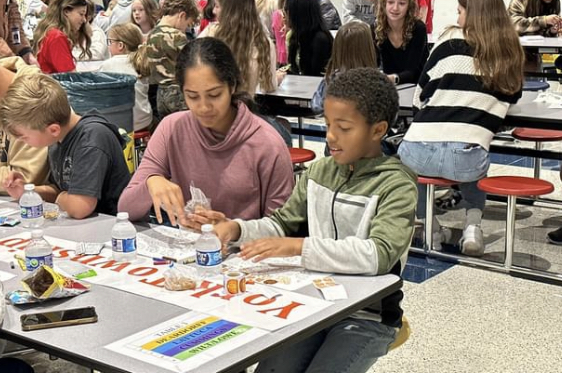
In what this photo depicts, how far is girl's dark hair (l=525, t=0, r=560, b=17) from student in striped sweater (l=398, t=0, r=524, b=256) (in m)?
4.25

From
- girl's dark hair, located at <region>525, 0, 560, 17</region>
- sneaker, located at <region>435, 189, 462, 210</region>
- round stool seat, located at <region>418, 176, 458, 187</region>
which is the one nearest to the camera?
round stool seat, located at <region>418, 176, 458, 187</region>

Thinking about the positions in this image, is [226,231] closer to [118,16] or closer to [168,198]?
[168,198]

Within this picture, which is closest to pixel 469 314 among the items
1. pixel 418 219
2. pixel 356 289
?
pixel 418 219

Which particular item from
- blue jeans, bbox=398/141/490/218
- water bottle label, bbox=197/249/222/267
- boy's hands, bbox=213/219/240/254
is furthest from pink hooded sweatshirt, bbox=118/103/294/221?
blue jeans, bbox=398/141/490/218

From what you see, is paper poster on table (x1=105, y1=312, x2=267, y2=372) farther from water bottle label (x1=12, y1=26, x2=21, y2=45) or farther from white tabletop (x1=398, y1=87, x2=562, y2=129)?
water bottle label (x1=12, y1=26, x2=21, y2=45)

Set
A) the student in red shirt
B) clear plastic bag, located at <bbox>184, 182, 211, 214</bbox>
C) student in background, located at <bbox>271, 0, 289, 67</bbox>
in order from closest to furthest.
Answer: clear plastic bag, located at <bbox>184, 182, 211, 214</bbox>, the student in red shirt, student in background, located at <bbox>271, 0, 289, 67</bbox>

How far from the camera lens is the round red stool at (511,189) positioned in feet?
14.3

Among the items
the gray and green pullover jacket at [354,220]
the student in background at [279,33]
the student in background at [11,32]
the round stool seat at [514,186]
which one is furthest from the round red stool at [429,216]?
the student in background at [279,33]

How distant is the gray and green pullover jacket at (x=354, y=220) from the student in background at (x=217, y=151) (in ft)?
0.81

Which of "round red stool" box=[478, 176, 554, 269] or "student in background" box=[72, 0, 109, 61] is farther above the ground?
"student in background" box=[72, 0, 109, 61]

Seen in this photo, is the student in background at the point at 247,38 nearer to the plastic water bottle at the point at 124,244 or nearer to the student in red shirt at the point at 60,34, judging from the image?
the student in red shirt at the point at 60,34

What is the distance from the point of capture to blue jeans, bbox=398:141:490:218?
4.52 m

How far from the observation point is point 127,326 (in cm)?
204

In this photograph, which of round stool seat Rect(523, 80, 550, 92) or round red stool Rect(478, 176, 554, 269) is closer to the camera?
round red stool Rect(478, 176, 554, 269)
